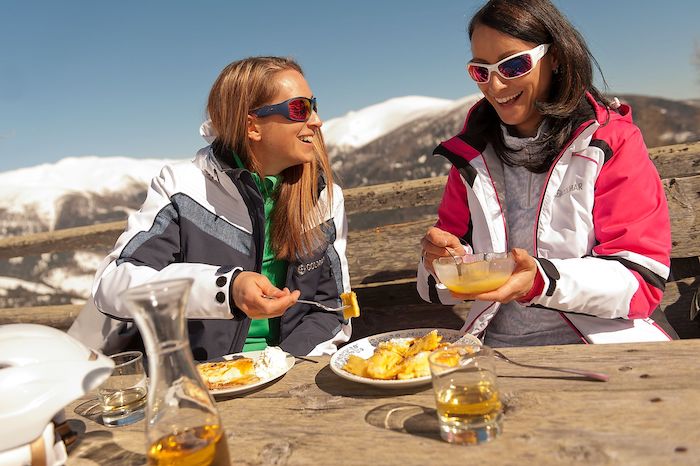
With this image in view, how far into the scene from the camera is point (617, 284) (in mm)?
2043

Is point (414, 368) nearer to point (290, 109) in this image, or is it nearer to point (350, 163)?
point (290, 109)

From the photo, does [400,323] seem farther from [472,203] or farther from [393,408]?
[393,408]

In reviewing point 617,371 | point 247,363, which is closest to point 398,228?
point 247,363

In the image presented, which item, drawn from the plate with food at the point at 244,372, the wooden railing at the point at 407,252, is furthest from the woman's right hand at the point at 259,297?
the wooden railing at the point at 407,252

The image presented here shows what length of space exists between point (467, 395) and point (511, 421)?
14 centimetres

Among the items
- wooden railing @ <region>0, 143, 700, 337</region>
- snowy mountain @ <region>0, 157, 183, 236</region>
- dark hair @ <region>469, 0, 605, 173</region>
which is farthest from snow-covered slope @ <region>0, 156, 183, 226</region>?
dark hair @ <region>469, 0, 605, 173</region>

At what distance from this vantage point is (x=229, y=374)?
177cm

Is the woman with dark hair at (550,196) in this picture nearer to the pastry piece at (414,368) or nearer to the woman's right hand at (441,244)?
the woman's right hand at (441,244)

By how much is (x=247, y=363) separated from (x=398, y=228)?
196 centimetres

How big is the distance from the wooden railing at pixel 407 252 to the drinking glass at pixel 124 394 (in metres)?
2.11

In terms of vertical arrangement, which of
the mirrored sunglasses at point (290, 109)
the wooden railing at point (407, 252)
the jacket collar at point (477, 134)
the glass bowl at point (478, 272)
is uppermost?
the mirrored sunglasses at point (290, 109)

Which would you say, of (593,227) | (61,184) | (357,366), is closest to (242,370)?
(357,366)

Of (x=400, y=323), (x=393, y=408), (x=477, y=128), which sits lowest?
(x=400, y=323)

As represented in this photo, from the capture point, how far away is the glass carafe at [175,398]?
110 cm
